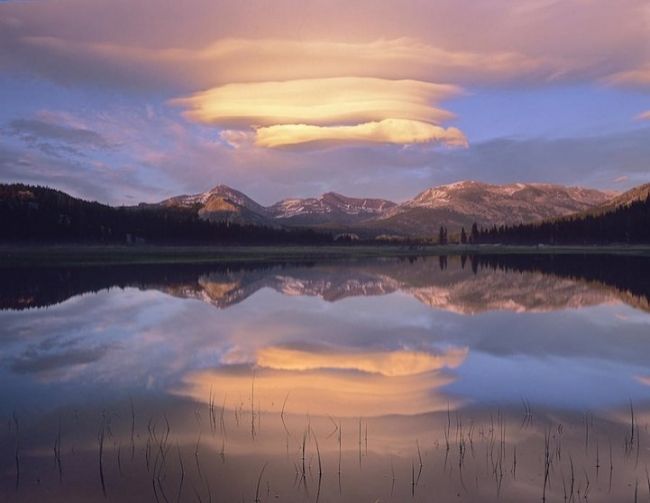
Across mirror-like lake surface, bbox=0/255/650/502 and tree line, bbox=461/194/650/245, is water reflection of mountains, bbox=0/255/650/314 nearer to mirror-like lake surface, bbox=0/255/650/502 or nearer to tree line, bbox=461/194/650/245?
mirror-like lake surface, bbox=0/255/650/502

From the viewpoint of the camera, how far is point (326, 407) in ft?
39.6

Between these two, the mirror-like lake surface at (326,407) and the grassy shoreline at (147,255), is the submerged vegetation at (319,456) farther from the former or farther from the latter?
the grassy shoreline at (147,255)

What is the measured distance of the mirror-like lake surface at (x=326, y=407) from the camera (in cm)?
845

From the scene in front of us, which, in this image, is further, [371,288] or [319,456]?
[371,288]

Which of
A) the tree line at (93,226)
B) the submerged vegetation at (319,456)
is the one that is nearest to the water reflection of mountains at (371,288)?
the submerged vegetation at (319,456)

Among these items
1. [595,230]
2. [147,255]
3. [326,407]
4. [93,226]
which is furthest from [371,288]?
[595,230]

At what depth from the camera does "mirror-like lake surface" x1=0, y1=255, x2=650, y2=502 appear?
845cm

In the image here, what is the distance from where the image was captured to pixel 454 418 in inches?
442

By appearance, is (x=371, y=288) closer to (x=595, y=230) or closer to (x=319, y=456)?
(x=319, y=456)

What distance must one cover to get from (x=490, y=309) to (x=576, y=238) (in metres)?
130

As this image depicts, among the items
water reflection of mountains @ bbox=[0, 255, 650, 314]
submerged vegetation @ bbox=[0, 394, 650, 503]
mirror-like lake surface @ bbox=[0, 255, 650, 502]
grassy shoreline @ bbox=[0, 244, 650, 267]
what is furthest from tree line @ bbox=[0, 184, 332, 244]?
submerged vegetation @ bbox=[0, 394, 650, 503]

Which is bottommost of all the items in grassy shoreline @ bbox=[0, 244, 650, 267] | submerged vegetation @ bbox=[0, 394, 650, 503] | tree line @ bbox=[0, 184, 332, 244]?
submerged vegetation @ bbox=[0, 394, 650, 503]

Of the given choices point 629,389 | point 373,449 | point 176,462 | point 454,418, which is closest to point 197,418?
point 176,462

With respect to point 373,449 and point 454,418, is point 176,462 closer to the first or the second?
point 373,449
